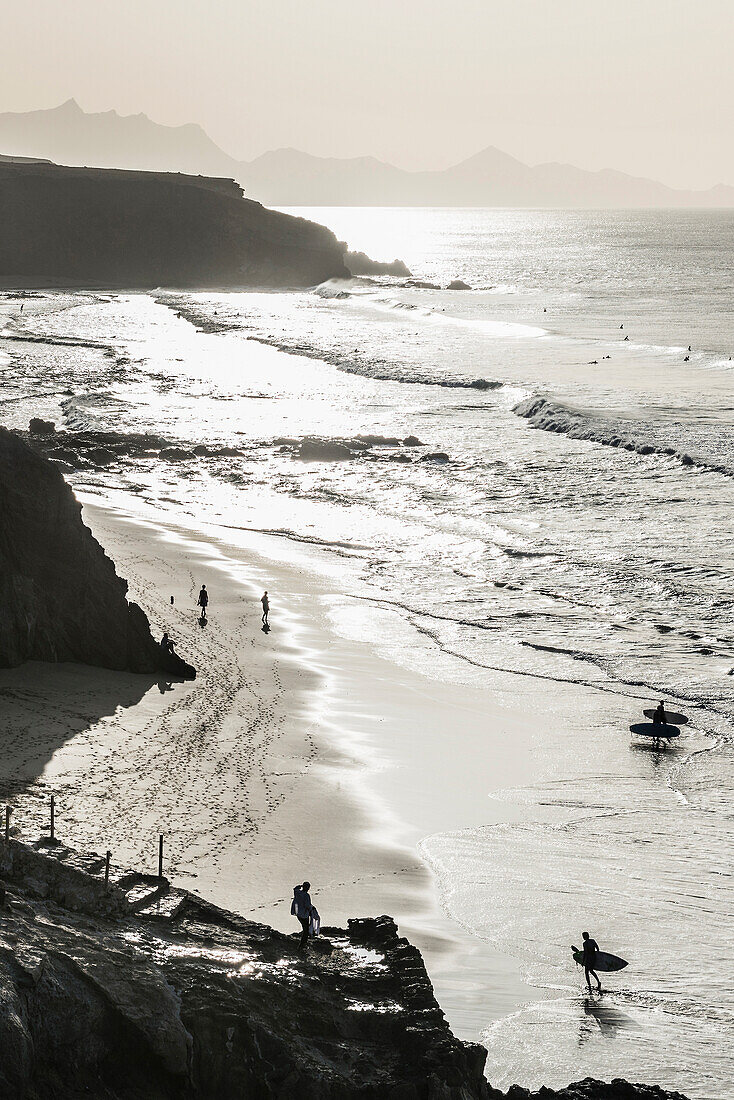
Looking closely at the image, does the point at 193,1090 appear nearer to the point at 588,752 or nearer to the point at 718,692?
the point at 588,752

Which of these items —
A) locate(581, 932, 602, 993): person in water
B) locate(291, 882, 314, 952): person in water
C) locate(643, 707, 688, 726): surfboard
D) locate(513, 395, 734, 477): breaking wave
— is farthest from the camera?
locate(513, 395, 734, 477): breaking wave

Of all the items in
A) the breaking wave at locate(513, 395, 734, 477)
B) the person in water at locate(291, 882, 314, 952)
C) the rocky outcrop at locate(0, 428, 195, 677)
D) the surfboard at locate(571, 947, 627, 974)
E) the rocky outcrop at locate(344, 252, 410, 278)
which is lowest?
the surfboard at locate(571, 947, 627, 974)

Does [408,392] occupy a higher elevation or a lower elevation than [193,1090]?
higher

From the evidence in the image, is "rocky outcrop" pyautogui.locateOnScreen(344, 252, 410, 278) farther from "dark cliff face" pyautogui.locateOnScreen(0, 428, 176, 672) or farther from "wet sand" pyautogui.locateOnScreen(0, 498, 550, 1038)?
"dark cliff face" pyautogui.locateOnScreen(0, 428, 176, 672)

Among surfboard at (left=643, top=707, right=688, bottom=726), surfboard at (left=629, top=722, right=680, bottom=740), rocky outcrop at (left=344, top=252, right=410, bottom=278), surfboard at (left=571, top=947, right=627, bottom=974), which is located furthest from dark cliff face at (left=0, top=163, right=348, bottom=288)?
surfboard at (left=571, top=947, right=627, bottom=974)

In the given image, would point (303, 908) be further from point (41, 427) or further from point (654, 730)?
point (41, 427)

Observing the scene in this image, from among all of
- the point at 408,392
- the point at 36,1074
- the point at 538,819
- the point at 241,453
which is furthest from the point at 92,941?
the point at 408,392
